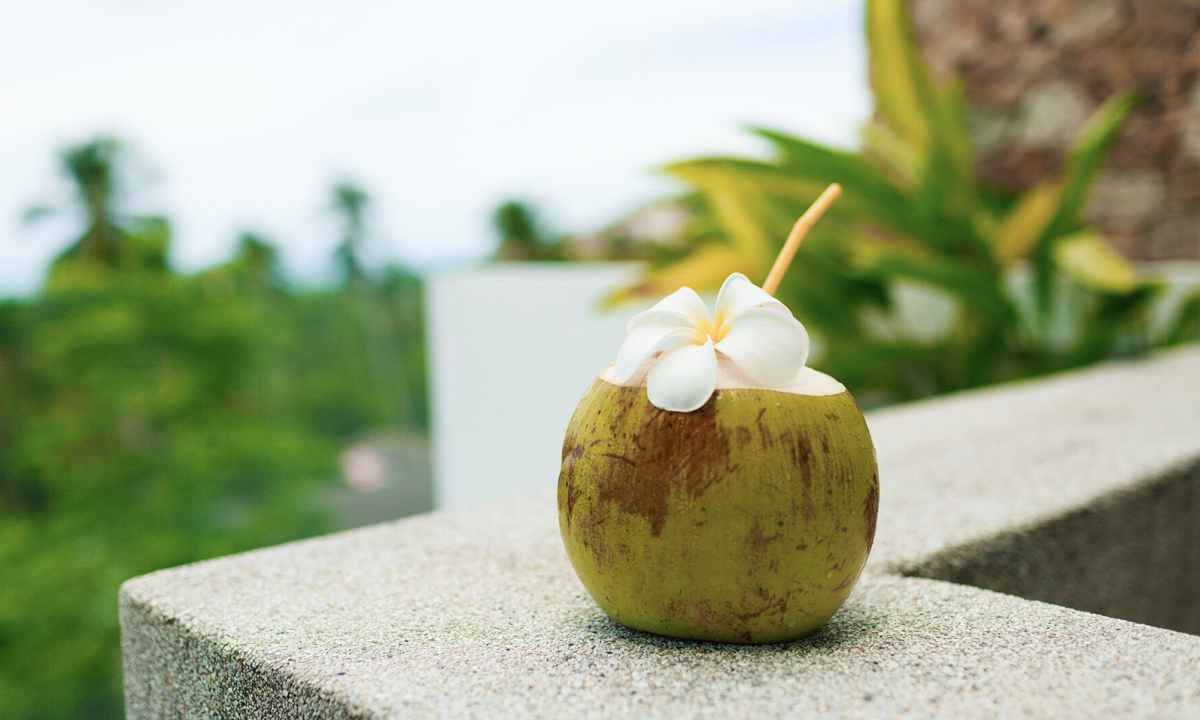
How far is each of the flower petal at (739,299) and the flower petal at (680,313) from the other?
12mm

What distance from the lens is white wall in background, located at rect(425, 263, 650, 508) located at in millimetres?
3520

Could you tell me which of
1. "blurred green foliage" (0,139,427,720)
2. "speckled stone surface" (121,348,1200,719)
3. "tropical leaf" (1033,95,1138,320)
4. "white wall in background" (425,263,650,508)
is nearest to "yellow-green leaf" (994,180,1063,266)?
"tropical leaf" (1033,95,1138,320)

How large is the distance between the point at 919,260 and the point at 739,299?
180 centimetres

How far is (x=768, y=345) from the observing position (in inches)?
23.4

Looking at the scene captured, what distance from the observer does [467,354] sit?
404 cm

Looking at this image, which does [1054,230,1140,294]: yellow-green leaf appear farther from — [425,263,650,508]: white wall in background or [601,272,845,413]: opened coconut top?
[601,272,845,413]: opened coconut top

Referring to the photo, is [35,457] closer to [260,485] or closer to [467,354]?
[260,485]

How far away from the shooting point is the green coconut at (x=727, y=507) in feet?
1.91

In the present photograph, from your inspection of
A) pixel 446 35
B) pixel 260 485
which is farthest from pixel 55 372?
pixel 446 35

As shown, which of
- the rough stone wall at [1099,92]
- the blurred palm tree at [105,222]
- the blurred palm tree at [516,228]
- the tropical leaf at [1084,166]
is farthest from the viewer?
the blurred palm tree at [516,228]

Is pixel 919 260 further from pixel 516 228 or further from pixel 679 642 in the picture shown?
pixel 516 228

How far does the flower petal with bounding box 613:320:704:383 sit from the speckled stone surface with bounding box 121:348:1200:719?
206mm

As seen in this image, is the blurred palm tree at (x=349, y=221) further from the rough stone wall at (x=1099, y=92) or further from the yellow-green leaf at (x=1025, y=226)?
the yellow-green leaf at (x=1025, y=226)

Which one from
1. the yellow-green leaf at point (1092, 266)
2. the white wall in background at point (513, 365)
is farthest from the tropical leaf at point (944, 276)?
the white wall in background at point (513, 365)
